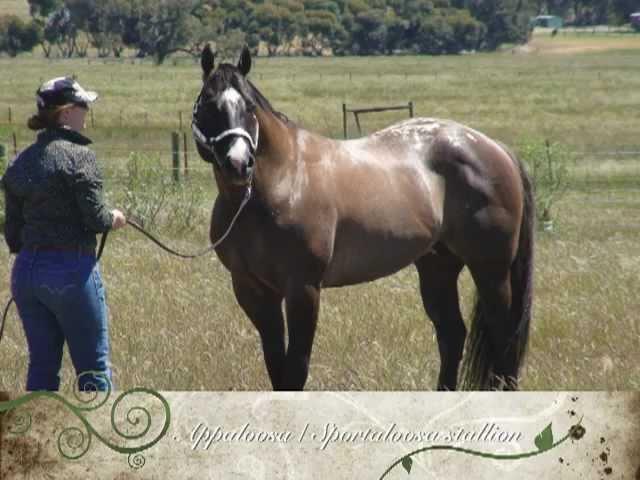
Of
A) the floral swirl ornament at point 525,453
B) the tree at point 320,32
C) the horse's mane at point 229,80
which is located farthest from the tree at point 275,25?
the floral swirl ornament at point 525,453

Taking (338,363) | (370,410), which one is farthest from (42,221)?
(338,363)

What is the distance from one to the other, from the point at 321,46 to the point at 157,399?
134 m

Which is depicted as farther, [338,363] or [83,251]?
[338,363]

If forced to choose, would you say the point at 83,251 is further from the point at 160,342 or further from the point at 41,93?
the point at 160,342

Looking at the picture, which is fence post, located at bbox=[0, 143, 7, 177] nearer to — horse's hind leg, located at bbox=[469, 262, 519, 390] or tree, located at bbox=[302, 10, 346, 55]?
horse's hind leg, located at bbox=[469, 262, 519, 390]

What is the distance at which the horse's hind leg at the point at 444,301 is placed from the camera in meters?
7.17

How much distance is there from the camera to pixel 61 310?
5246 millimetres

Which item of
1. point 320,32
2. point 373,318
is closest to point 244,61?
point 373,318

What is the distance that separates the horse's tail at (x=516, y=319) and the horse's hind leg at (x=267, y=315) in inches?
50.7

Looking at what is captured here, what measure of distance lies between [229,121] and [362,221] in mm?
976

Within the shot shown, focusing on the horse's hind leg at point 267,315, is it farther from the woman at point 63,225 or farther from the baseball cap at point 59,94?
the baseball cap at point 59,94

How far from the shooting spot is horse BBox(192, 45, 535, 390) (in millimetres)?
5770

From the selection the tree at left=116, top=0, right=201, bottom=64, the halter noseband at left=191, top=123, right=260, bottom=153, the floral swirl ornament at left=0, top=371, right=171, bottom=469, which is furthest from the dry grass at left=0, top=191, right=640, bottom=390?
the tree at left=116, top=0, right=201, bottom=64

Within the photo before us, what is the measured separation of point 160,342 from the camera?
312 inches
